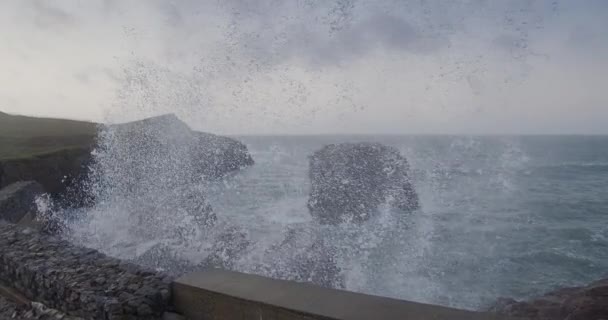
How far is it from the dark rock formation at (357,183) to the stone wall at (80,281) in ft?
30.2

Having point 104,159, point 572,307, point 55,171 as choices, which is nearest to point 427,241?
point 572,307

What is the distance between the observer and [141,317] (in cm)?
321

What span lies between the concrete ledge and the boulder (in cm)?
740

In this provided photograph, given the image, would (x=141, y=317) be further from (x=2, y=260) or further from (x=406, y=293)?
(x=406, y=293)

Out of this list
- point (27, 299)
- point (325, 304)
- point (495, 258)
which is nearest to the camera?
point (325, 304)

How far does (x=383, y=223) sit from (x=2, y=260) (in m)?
10.4

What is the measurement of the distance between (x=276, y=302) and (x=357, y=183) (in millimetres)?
14354

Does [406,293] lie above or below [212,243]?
below

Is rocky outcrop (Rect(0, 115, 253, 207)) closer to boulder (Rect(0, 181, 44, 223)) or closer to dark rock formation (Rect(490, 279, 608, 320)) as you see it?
boulder (Rect(0, 181, 44, 223))

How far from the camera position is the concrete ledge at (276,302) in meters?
2.52

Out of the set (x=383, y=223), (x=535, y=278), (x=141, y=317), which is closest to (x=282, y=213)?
(x=383, y=223)

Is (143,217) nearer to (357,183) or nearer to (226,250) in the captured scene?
(226,250)

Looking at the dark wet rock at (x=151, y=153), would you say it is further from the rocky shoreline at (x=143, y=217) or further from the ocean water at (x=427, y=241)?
the ocean water at (x=427, y=241)

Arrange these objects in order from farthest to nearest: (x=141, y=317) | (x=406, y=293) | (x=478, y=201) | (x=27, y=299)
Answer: (x=478, y=201) → (x=406, y=293) → (x=27, y=299) → (x=141, y=317)
